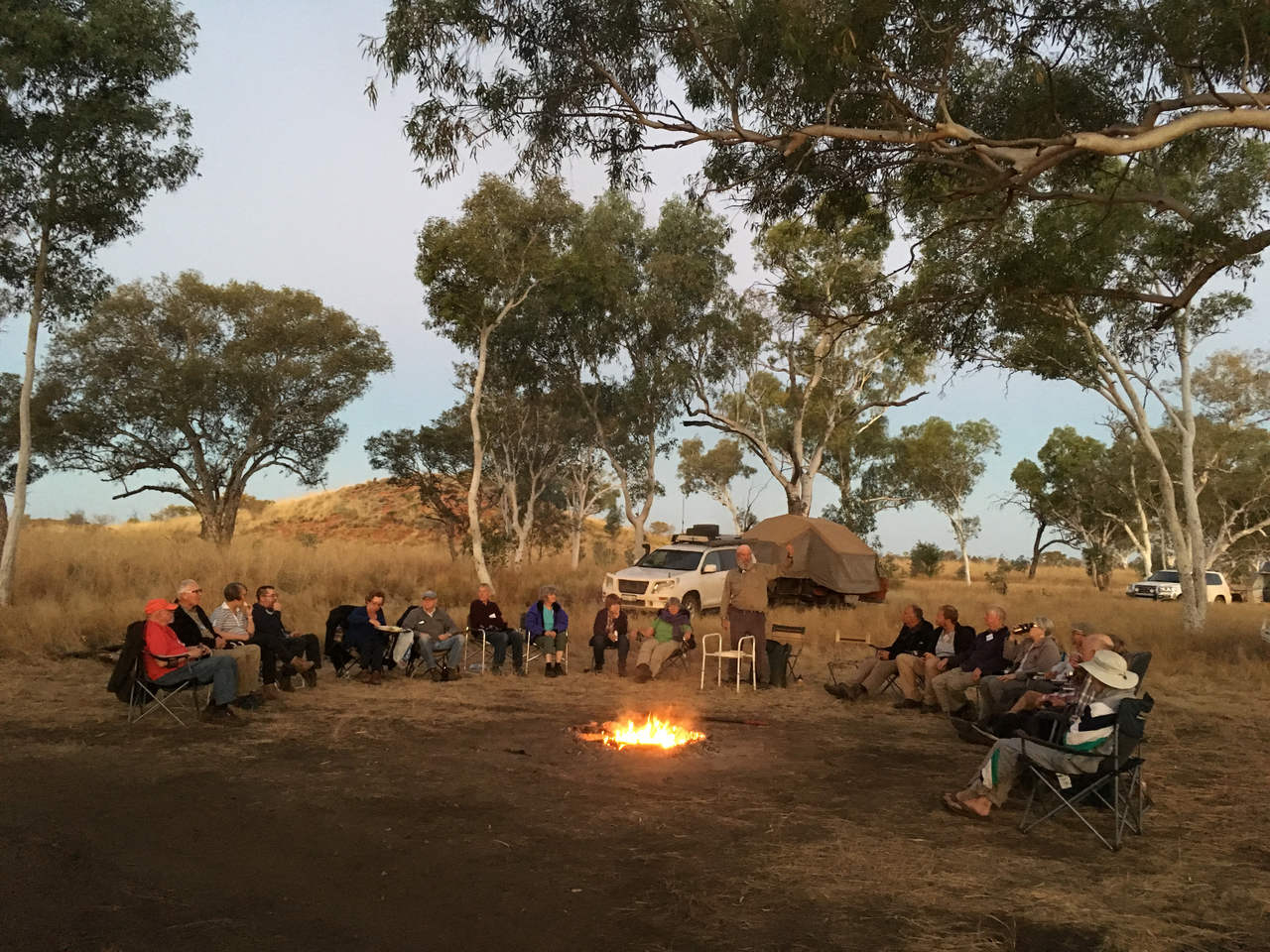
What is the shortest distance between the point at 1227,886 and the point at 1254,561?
47.4 meters

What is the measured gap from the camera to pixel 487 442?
3216 centimetres

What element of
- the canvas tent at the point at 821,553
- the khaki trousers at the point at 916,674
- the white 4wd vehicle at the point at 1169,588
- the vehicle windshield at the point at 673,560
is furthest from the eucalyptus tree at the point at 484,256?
the white 4wd vehicle at the point at 1169,588

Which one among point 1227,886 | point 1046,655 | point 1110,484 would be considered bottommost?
point 1227,886

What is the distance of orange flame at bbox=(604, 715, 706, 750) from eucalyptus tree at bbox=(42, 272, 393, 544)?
2182 cm

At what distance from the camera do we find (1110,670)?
18.8 feet

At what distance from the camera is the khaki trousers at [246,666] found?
28.6ft

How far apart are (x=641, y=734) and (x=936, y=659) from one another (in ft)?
12.0

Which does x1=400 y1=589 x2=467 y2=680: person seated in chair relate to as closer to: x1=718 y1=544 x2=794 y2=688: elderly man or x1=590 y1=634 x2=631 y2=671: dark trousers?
x1=590 y1=634 x2=631 y2=671: dark trousers

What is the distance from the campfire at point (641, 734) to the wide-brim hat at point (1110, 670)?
10.7 ft

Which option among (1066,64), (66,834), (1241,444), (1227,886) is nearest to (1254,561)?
(1241,444)

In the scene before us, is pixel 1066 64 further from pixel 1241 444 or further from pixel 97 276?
pixel 1241 444

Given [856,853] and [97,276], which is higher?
[97,276]

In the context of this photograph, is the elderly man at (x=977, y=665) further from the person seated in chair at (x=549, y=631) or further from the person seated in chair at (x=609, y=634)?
the person seated in chair at (x=549, y=631)

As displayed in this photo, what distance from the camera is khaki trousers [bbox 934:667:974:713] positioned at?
915 cm
